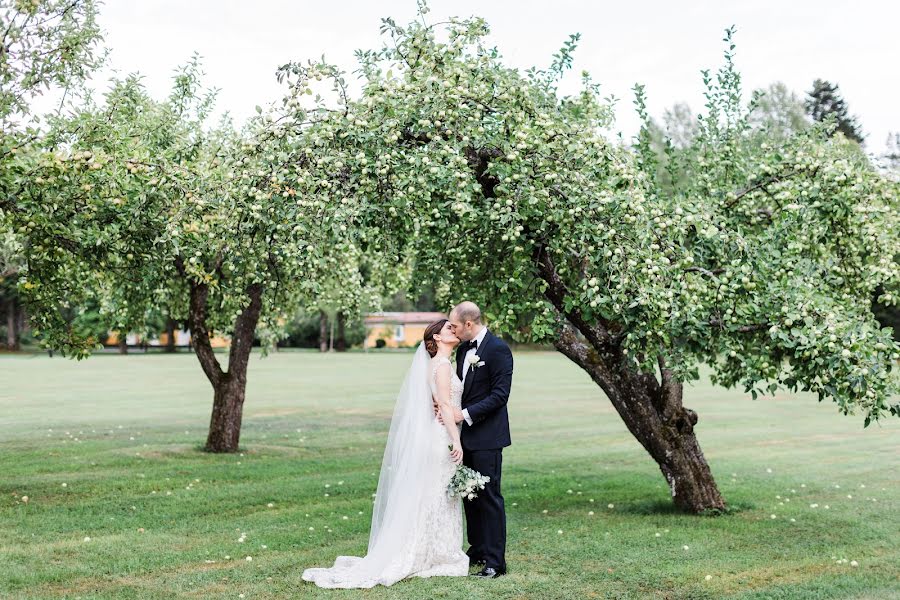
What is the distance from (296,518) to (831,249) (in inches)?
321

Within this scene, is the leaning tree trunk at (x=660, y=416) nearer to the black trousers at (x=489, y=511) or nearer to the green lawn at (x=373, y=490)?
the green lawn at (x=373, y=490)

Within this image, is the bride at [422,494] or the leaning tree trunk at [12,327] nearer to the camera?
the bride at [422,494]

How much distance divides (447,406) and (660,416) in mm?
4245

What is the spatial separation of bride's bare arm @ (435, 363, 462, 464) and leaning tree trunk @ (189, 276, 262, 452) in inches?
358

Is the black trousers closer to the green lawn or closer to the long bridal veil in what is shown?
the green lawn

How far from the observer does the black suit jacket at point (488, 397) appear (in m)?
8.61

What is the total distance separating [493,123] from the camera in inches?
390

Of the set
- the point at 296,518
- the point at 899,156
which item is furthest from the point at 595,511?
the point at 899,156

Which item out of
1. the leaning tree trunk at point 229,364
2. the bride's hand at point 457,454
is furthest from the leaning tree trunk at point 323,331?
the bride's hand at point 457,454

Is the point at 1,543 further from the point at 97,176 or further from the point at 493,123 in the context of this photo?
the point at 493,123

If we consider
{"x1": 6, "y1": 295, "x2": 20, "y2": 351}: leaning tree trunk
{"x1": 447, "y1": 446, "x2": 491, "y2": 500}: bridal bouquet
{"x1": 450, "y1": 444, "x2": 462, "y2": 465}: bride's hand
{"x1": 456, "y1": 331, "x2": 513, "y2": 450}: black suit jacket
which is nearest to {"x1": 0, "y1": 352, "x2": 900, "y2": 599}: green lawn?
{"x1": 447, "y1": 446, "x2": 491, "y2": 500}: bridal bouquet

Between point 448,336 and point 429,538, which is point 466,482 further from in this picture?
point 448,336

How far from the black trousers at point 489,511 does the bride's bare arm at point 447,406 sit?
18 centimetres

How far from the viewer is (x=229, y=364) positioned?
58.3 ft
